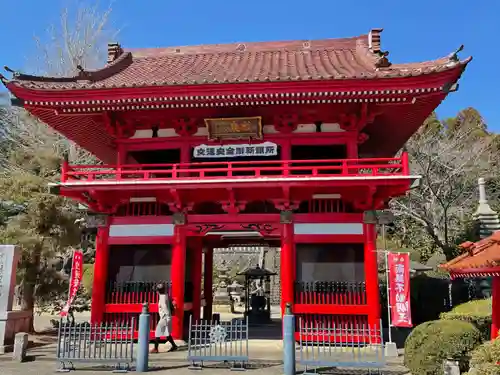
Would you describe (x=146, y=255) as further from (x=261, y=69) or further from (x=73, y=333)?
(x=261, y=69)

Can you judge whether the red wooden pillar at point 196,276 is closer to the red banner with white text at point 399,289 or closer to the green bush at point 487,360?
the red banner with white text at point 399,289

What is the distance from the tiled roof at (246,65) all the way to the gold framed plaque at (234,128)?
51.1 inches

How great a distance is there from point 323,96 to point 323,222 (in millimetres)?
3805

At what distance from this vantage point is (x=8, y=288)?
13.3m

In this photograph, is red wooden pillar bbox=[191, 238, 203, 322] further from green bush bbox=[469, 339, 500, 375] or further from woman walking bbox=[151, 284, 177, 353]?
green bush bbox=[469, 339, 500, 375]

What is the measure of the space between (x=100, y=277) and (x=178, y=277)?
97.9 inches

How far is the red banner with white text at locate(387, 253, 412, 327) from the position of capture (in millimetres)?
12188

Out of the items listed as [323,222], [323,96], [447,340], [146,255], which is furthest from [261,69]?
[447,340]

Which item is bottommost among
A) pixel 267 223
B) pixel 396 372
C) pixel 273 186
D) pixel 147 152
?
pixel 396 372

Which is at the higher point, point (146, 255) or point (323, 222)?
point (323, 222)

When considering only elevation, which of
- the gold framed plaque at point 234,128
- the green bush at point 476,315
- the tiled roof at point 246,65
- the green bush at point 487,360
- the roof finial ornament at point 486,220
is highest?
the tiled roof at point 246,65

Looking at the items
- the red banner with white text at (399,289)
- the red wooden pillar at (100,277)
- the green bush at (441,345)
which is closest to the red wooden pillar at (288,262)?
the red banner with white text at (399,289)

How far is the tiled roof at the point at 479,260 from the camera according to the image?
850cm

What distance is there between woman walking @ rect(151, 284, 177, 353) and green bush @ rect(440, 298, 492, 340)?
881 cm
